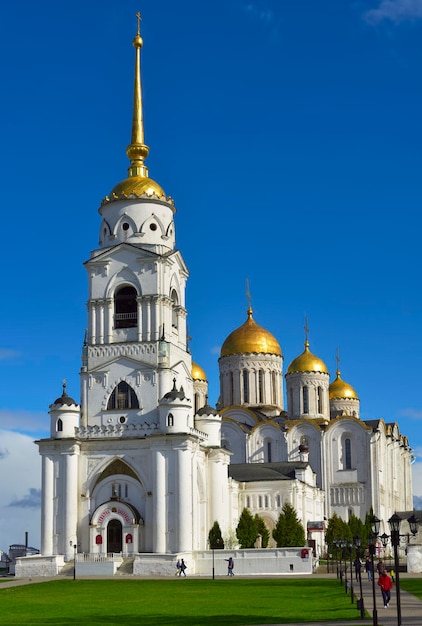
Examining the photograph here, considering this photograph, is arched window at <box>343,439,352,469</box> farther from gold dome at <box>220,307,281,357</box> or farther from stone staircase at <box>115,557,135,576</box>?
stone staircase at <box>115,557,135,576</box>

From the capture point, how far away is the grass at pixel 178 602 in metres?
26.6

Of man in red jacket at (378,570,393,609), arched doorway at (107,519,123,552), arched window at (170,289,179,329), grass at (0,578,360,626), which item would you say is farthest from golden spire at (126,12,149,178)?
man in red jacket at (378,570,393,609)

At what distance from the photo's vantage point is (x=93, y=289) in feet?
198

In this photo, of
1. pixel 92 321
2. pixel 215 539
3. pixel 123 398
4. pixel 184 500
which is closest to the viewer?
pixel 184 500

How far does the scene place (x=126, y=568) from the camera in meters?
53.0

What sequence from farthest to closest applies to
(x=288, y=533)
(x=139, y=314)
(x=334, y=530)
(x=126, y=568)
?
(x=334, y=530) < (x=288, y=533) < (x=139, y=314) < (x=126, y=568)

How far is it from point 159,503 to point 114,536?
332 cm

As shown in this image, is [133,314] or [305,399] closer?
[133,314]

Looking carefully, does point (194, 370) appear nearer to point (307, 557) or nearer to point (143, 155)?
point (143, 155)

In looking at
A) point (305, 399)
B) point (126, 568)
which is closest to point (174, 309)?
point (126, 568)

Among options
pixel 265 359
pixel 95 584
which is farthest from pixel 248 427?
pixel 95 584

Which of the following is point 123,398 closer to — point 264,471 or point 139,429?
point 139,429

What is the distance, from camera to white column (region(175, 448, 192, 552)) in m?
53.7

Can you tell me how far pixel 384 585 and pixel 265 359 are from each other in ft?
187
